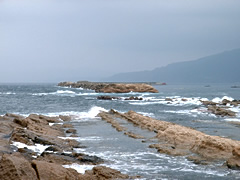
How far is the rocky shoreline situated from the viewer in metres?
9.87

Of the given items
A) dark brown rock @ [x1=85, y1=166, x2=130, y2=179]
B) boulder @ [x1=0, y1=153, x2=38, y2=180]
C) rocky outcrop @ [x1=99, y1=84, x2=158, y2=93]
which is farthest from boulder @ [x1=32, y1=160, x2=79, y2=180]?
rocky outcrop @ [x1=99, y1=84, x2=158, y2=93]

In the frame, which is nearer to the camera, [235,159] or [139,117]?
[235,159]

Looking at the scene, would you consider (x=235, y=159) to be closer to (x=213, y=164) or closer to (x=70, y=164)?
(x=213, y=164)

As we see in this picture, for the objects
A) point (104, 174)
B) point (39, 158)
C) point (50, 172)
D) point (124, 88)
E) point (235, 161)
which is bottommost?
point (235, 161)

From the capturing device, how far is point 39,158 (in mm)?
14109

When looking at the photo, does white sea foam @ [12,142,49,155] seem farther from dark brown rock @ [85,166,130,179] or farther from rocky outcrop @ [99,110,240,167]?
rocky outcrop @ [99,110,240,167]

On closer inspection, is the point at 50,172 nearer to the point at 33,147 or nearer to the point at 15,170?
the point at 15,170

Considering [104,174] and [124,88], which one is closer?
[104,174]

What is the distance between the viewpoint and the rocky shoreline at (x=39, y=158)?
9867 millimetres

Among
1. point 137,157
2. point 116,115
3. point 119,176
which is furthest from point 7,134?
point 116,115

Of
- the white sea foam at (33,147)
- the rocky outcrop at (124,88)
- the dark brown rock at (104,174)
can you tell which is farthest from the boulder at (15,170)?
the rocky outcrop at (124,88)

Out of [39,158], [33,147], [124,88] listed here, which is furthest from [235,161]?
[124,88]

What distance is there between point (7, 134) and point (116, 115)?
742 inches

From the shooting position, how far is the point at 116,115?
37062mm
